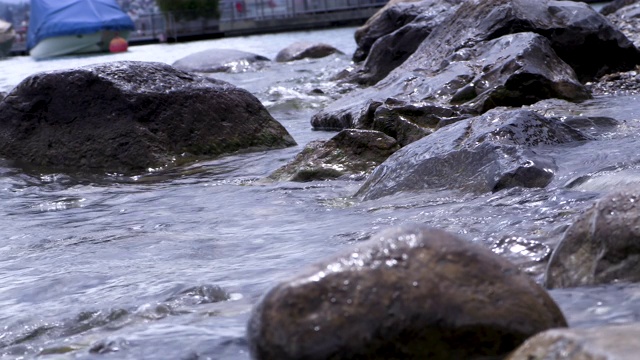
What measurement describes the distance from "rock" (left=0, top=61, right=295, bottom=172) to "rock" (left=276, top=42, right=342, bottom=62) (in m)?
12.6

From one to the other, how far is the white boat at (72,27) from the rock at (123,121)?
35.3 metres

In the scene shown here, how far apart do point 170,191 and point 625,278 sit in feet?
12.5

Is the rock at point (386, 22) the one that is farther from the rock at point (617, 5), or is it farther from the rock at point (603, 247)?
the rock at point (603, 247)

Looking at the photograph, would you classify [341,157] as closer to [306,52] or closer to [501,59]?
[501,59]

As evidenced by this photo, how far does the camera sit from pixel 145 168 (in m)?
7.36

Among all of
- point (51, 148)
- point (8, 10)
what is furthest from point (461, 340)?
point (8, 10)

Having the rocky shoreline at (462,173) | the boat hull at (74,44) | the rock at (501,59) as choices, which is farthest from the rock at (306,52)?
the boat hull at (74,44)

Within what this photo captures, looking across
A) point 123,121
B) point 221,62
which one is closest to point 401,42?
point 123,121

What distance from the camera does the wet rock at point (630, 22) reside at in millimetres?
11695

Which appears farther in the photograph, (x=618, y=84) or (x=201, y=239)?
(x=618, y=84)

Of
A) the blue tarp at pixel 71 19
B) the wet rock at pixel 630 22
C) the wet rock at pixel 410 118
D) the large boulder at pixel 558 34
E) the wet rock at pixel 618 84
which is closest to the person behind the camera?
the wet rock at pixel 410 118

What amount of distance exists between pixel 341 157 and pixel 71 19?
3896cm

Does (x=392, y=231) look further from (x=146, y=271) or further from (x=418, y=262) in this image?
(x=146, y=271)

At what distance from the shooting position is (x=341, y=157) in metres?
6.35
